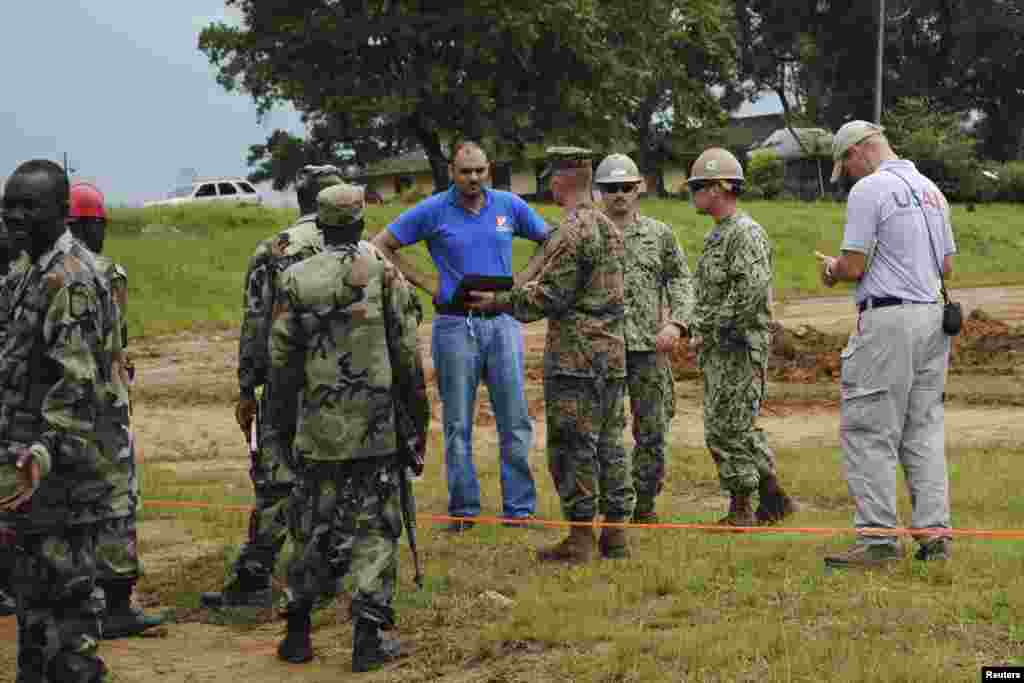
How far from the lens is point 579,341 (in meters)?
7.96

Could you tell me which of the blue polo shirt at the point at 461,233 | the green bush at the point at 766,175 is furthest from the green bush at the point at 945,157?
the blue polo shirt at the point at 461,233

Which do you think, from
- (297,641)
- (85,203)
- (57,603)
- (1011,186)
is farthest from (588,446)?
(1011,186)

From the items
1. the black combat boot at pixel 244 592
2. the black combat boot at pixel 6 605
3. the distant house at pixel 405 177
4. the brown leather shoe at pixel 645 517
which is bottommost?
the black combat boot at pixel 6 605

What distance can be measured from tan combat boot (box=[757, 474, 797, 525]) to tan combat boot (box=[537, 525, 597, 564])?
1.59 meters

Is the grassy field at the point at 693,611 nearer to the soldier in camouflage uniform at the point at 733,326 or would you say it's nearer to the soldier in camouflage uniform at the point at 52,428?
the soldier in camouflage uniform at the point at 733,326

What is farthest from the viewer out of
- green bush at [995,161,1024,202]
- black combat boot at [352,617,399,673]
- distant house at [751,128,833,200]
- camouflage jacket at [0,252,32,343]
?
distant house at [751,128,833,200]

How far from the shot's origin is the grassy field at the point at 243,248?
90.9 ft

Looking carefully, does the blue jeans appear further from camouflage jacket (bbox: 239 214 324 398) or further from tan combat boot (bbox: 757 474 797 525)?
camouflage jacket (bbox: 239 214 324 398)

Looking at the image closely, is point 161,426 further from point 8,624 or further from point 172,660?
point 172,660

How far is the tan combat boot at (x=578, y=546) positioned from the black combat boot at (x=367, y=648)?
177 cm

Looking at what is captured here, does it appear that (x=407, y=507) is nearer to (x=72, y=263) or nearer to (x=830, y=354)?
(x=72, y=263)

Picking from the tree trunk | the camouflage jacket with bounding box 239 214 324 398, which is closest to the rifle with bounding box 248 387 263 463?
the camouflage jacket with bounding box 239 214 324 398

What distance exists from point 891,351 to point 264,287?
10.8 feet

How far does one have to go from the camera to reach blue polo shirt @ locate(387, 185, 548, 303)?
9148 mm
